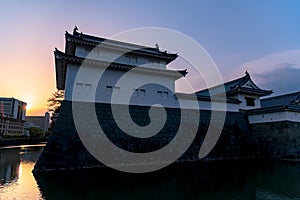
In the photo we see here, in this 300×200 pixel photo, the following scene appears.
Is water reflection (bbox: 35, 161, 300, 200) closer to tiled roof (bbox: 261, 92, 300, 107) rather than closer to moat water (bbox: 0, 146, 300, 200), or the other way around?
moat water (bbox: 0, 146, 300, 200)

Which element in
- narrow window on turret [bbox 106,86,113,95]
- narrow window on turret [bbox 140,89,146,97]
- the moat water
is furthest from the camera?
narrow window on turret [bbox 140,89,146,97]

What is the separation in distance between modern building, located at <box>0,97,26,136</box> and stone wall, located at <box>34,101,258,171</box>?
52.4 metres

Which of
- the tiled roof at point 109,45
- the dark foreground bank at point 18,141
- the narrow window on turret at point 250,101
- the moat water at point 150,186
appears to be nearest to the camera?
the moat water at point 150,186

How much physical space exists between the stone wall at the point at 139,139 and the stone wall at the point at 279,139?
74cm

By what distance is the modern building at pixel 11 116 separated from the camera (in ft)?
176

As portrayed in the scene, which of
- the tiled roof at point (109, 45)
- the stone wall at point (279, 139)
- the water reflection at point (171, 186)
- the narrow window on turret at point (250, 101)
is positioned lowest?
the water reflection at point (171, 186)

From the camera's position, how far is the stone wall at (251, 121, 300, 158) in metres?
14.5

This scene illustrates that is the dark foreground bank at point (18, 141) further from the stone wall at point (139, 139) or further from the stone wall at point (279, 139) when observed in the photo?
the stone wall at point (279, 139)

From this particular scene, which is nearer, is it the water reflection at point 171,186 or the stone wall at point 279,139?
the water reflection at point 171,186

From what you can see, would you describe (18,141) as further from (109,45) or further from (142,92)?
(142,92)

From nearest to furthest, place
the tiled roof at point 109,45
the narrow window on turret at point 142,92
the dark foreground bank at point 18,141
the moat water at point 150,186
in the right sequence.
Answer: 1. the moat water at point 150,186
2. the tiled roof at point 109,45
3. the narrow window on turret at point 142,92
4. the dark foreground bank at point 18,141

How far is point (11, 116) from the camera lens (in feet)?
208

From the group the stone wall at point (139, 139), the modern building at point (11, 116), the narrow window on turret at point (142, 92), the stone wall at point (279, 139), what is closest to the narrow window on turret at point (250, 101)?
the stone wall at point (139, 139)

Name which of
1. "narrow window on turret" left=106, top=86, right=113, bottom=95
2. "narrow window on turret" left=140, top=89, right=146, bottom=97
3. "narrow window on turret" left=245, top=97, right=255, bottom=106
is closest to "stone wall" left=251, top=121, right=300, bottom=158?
"narrow window on turret" left=245, top=97, right=255, bottom=106
